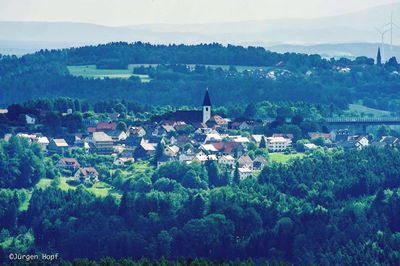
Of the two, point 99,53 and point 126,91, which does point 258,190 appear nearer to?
point 126,91

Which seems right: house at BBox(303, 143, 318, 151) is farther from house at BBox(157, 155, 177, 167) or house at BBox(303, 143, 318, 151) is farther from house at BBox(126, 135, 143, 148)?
house at BBox(126, 135, 143, 148)

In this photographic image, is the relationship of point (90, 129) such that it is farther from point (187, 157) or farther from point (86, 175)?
point (86, 175)

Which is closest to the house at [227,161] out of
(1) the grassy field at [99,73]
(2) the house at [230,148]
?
(2) the house at [230,148]

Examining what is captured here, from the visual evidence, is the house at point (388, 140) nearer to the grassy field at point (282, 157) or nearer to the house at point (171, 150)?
the grassy field at point (282, 157)

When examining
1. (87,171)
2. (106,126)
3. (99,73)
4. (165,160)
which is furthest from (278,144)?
(99,73)

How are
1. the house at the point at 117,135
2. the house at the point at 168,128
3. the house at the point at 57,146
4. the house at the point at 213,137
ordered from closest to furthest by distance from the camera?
the house at the point at 57,146, the house at the point at 117,135, the house at the point at 213,137, the house at the point at 168,128

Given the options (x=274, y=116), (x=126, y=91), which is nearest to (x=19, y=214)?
(x=274, y=116)
